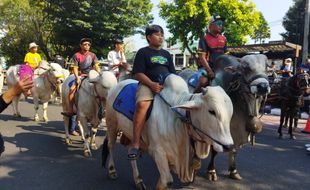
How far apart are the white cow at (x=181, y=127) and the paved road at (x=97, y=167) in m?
1.26

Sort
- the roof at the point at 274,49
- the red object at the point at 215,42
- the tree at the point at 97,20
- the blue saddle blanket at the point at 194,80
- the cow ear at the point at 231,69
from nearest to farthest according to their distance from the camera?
the cow ear at the point at 231,69
the red object at the point at 215,42
the blue saddle blanket at the point at 194,80
the roof at the point at 274,49
the tree at the point at 97,20

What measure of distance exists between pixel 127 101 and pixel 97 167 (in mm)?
2029

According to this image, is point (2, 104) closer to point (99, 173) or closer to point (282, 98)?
point (99, 173)

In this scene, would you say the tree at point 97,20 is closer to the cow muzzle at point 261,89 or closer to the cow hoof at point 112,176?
the cow hoof at point 112,176

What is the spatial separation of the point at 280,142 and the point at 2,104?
7.78 m

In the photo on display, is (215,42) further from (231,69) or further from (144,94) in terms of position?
(144,94)

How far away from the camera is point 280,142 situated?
8953 millimetres

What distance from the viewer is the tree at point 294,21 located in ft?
126

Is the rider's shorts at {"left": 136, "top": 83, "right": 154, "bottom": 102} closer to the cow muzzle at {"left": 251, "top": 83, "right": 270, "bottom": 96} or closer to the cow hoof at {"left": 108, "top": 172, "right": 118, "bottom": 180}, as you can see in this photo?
the cow muzzle at {"left": 251, "top": 83, "right": 270, "bottom": 96}

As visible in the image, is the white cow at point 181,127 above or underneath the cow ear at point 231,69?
underneath

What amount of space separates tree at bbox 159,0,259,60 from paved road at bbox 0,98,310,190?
20733 millimetres

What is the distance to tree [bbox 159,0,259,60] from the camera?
91.8 ft

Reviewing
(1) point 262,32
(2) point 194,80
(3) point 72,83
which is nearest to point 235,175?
(2) point 194,80

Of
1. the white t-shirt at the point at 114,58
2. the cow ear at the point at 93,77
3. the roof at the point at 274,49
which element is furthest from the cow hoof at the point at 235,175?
the roof at the point at 274,49
